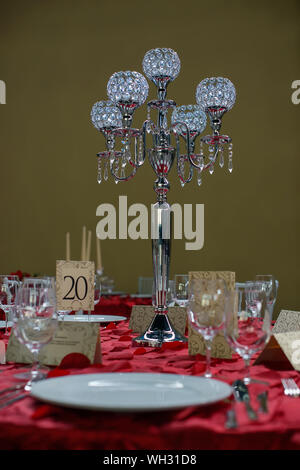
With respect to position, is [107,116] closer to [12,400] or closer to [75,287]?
[75,287]

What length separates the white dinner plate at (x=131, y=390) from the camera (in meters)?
0.74

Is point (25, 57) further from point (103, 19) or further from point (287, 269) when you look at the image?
point (287, 269)

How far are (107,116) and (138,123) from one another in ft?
13.0

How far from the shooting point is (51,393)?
31.7 inches

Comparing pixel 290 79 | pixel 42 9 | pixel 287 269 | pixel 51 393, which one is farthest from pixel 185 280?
pixel 42 9

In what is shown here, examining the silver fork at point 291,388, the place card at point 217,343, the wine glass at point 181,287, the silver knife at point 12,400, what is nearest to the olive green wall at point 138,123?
the wine glass at point 181,287

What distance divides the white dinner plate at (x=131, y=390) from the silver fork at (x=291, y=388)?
13 centimetres

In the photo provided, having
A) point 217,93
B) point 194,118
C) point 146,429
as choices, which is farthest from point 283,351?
point 194,118

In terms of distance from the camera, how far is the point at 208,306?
972 millimetres

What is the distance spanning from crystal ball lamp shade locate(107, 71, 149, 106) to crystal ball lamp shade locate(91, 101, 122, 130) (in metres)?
0.16

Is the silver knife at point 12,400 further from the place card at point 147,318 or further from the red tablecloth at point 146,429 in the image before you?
the place card at point 147,318

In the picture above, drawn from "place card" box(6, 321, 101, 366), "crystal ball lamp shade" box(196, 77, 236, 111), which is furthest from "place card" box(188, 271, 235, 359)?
"crystal ball lamp shade" box(196, 77, 236, 111)

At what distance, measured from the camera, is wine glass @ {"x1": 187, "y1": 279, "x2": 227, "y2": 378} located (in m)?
0.97

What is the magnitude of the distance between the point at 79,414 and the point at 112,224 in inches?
198
